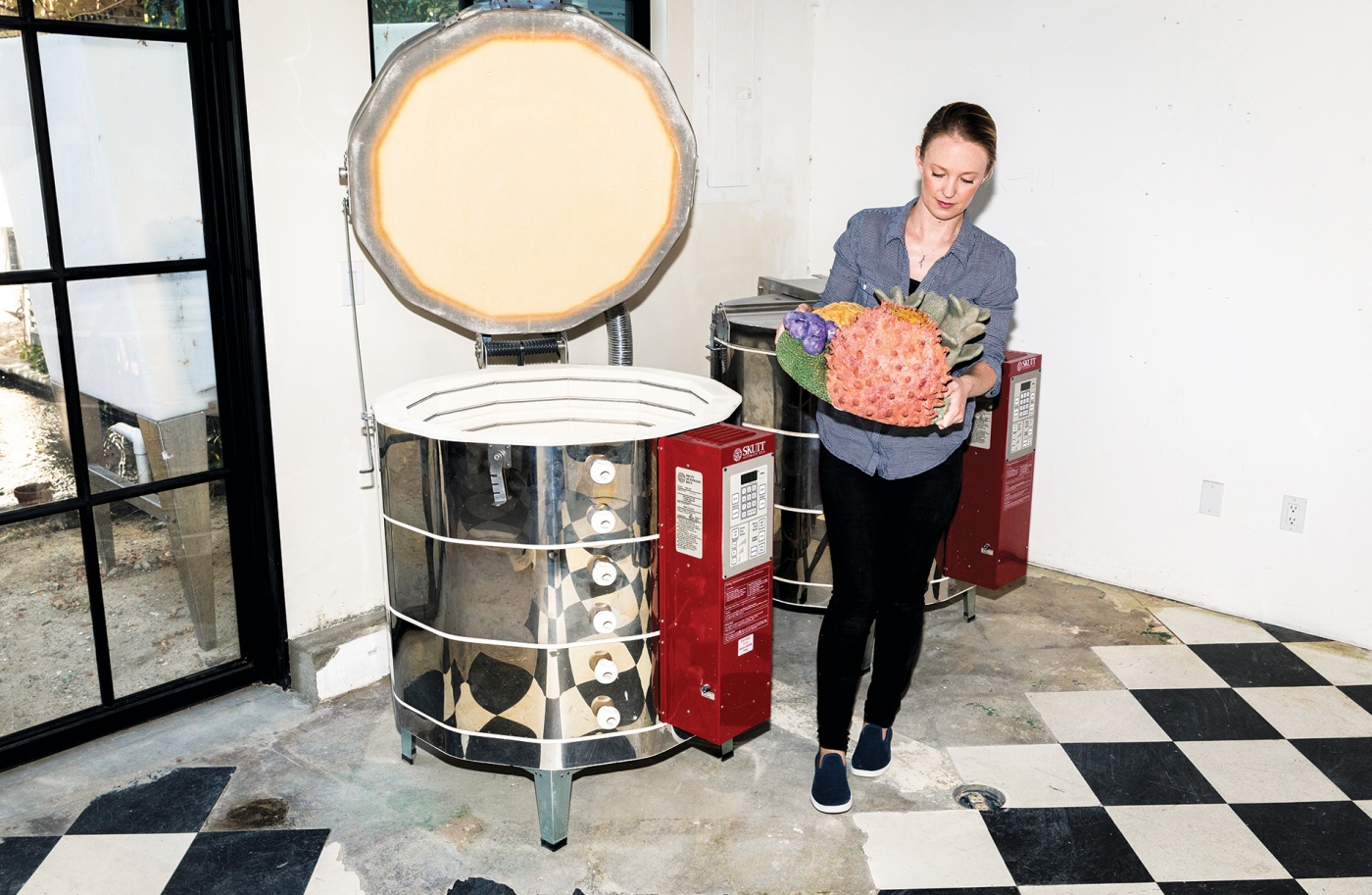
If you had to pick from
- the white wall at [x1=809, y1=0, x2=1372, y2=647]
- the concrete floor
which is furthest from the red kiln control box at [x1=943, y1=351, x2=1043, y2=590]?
the white wall at [x1=809, y1=0, x2=1372, y2=647]

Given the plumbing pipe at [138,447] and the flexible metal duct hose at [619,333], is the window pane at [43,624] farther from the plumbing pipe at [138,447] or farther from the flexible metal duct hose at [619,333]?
the flexible metal duct hose at [619,333]

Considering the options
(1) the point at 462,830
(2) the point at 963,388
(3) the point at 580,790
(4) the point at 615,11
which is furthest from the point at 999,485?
(4) the point at 615,11

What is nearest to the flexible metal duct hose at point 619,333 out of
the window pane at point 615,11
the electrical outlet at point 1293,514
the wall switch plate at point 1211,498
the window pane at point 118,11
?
the window pane at point 615,11

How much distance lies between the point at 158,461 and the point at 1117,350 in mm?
2476

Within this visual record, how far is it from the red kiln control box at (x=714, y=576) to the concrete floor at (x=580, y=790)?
214mm

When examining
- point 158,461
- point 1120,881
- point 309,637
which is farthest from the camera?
point 309,637

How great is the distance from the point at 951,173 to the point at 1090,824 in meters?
1.24

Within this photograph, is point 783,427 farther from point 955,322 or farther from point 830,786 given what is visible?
point 955,322

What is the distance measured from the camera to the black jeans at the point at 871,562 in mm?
2057

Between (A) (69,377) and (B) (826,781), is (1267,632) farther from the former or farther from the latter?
(A) (69,377)

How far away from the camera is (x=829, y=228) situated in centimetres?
369

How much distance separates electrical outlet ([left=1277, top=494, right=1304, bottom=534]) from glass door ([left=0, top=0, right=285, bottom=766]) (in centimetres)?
254

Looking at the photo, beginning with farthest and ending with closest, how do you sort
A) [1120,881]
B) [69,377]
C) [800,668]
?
[800,668], [69,377], [1120,881]

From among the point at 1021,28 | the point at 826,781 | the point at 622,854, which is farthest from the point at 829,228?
the point at 622,854
